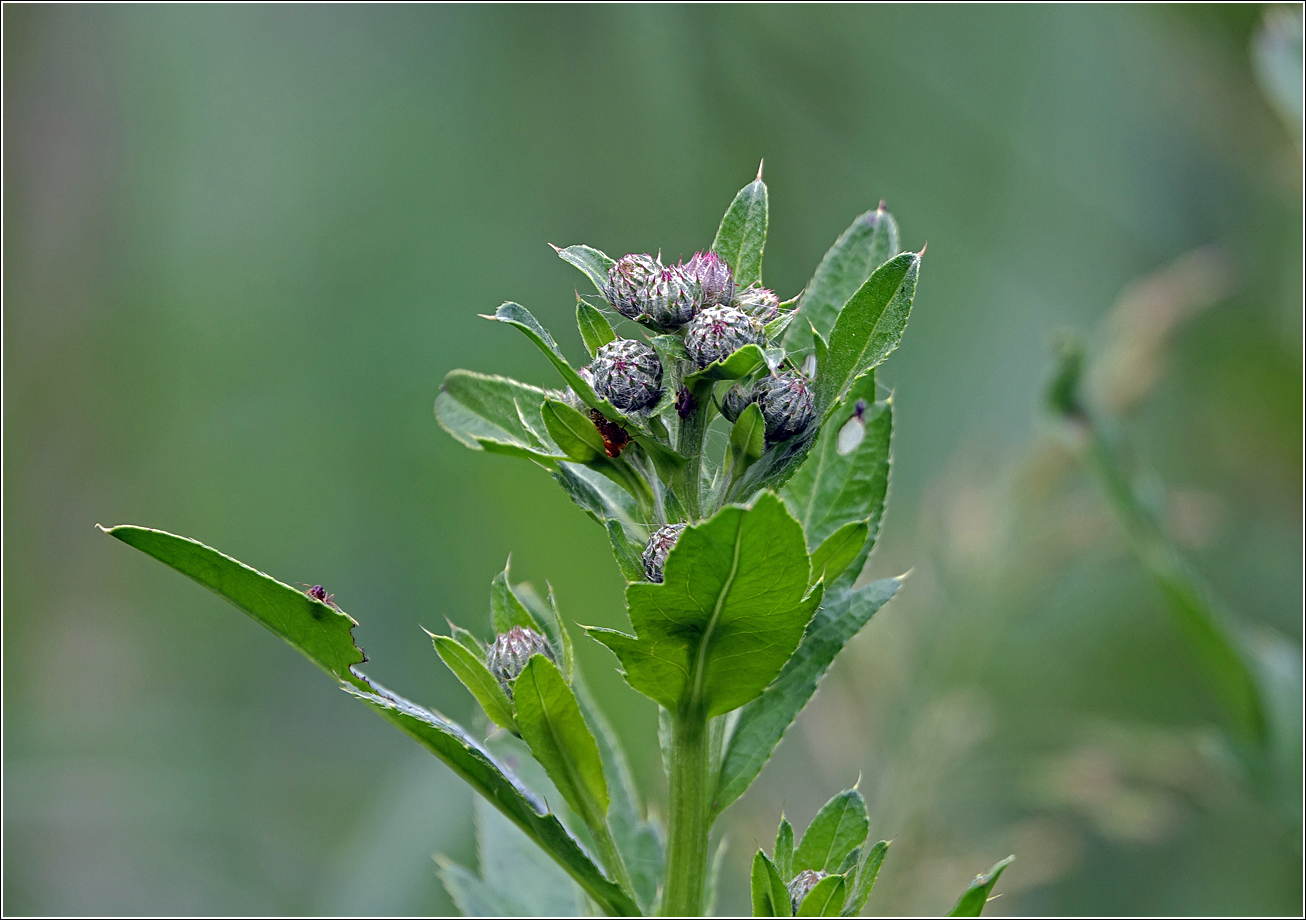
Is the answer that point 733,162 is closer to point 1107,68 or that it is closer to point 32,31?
point 1107,68

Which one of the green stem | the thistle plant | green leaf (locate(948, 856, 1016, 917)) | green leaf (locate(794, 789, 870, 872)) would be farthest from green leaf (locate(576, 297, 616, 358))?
green leaf (locate(948, 856, 1016, 917))

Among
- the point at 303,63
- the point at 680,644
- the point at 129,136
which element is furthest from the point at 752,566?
the point at 303,63

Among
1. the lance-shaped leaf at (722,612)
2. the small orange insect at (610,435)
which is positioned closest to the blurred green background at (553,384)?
the lance-shaped leaf at (722,612)

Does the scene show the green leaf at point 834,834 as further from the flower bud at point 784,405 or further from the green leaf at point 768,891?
the flower bud at point 784,405

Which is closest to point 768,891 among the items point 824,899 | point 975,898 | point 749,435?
point 824,899

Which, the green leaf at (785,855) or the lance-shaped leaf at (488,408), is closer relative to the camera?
the green leaf at (785,855)

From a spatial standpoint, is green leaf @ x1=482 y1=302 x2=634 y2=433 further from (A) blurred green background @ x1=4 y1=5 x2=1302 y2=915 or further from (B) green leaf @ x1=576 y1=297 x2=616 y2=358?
(A) blurred green background @ x1=4 y1=5 x2=1302 y2=915

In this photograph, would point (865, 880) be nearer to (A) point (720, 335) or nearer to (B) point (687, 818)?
(B) point (687, 818)
